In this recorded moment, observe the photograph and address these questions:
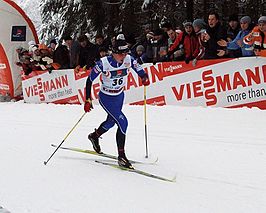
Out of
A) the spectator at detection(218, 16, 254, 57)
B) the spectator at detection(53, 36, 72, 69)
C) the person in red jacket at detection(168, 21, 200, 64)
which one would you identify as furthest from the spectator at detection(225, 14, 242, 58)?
the spectator at detection(53, 36, 72, 69)

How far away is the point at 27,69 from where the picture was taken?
49.4 ft

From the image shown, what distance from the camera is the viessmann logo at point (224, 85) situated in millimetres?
9234

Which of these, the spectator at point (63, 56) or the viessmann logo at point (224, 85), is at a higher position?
the spectator at point (63, 56)

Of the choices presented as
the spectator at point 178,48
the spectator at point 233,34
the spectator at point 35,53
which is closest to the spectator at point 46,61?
Result: the spectator at point 35,53

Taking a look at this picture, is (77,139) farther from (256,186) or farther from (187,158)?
(256,186)

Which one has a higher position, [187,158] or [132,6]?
[132,6]

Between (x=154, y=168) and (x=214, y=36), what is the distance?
4.66m

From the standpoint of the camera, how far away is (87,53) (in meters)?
12.6

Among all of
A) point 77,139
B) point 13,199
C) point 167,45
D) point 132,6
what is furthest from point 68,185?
point 132,6

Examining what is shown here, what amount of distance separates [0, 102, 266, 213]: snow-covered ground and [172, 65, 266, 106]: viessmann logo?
0.34 m

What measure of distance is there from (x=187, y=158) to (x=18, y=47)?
11.6 m

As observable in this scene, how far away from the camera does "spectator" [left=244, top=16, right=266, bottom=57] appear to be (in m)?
8.98

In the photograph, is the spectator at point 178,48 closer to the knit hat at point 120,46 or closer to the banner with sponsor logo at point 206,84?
the banner with sponsor logo at point 206,84

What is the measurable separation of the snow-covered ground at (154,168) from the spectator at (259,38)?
50.3 inches
